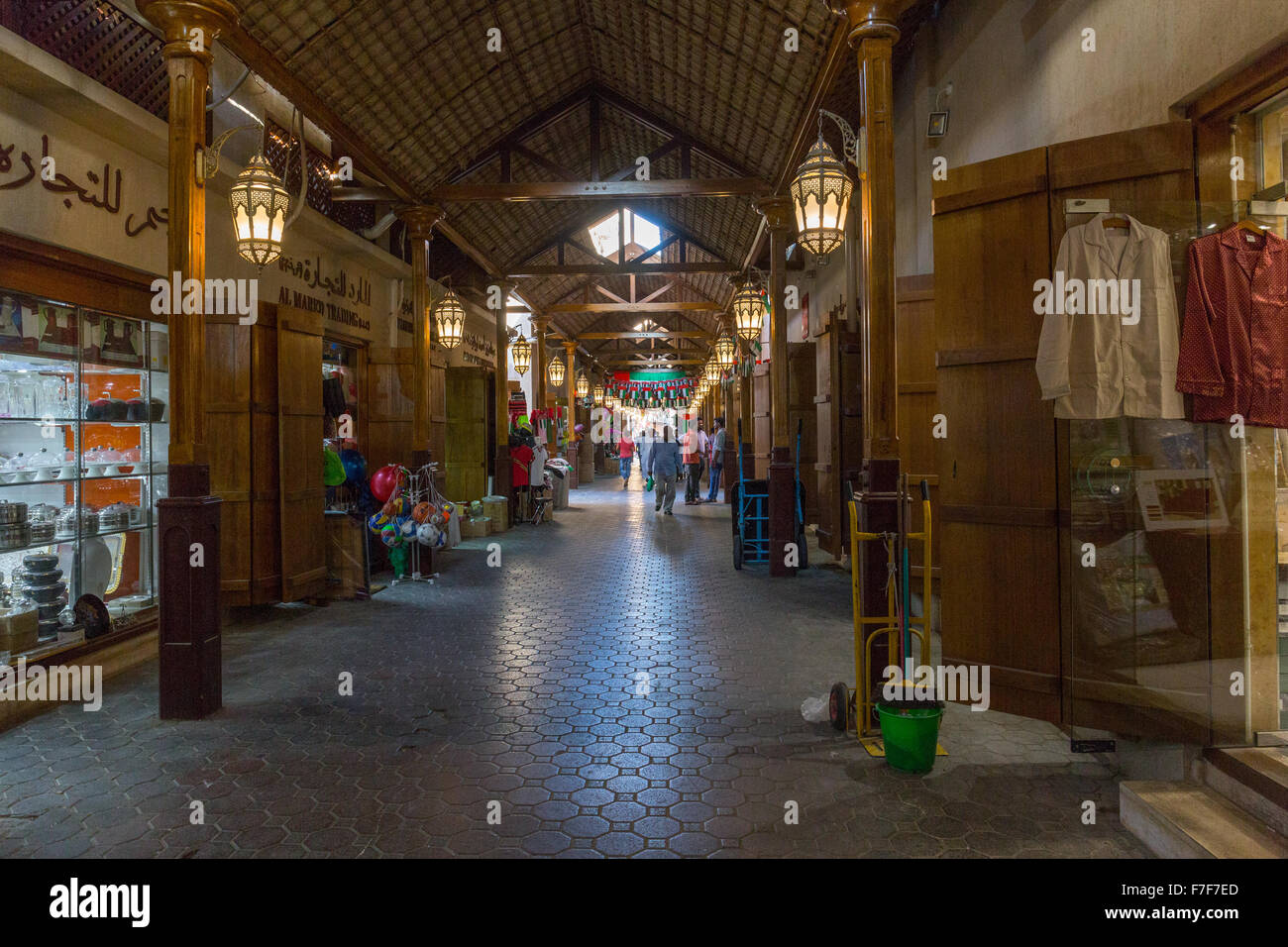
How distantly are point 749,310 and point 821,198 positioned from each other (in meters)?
5.96

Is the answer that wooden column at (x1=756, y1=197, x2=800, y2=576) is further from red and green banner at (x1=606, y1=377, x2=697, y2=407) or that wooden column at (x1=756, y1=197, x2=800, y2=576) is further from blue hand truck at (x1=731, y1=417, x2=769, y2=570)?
red and green banner at (x1=606, y1=377, x2=697, y2=407)

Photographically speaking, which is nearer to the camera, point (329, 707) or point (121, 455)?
point (329, 707)

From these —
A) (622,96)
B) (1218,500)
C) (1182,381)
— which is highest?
(622,96)

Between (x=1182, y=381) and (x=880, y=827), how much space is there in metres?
2.24

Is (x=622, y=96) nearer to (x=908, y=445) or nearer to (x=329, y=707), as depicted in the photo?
(x=908, y=445)

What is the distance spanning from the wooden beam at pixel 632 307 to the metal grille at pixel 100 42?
12062mm

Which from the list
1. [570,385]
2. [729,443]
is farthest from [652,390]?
[729,443]

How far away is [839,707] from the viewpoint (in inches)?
160

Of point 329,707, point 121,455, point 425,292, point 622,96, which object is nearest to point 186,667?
point 329,707

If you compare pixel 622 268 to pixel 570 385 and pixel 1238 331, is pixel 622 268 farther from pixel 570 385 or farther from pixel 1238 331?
pixel 1238 331

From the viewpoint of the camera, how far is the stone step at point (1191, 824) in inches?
107

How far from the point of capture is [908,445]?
658 cm

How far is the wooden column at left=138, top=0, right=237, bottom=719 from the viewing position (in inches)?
171

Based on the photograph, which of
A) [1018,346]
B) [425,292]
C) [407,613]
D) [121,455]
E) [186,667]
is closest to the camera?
[1018,346]
